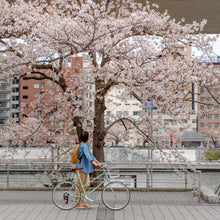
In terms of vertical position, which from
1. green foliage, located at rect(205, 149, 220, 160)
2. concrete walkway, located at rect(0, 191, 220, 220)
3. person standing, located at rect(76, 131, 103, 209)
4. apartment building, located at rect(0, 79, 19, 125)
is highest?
apartment building, located at rect(0, 79, 19, 125)

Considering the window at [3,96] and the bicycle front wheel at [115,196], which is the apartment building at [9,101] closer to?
the window at [3,96]

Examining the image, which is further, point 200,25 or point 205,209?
point 200,25

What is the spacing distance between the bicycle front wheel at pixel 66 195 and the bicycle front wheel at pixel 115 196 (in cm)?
60

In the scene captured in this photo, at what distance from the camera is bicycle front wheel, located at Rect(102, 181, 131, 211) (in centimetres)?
847

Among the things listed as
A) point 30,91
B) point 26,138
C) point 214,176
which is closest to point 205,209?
point 26,138

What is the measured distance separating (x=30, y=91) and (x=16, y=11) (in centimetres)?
7591

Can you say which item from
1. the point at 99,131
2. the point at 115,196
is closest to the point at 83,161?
the point at 115,196

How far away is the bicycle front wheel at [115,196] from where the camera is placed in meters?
8.47

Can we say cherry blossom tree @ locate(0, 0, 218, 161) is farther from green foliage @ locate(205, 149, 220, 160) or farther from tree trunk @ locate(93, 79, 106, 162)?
green foliage @ locate(205, 149, 220, 160)

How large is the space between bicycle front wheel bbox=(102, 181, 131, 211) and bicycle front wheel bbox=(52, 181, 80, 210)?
60 cm

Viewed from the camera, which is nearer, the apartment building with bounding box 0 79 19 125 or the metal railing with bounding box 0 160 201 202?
the metal railing with bounding box 0 160 201 202

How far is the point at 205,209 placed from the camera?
8969 mm

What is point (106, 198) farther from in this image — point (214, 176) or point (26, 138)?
point (214, 176)

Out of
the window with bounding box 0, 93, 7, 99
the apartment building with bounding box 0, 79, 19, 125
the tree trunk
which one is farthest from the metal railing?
the window with bounding box 0, 93, 7, 99
